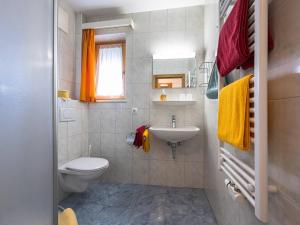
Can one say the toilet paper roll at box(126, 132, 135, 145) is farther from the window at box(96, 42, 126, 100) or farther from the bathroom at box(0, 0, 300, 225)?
the window at box(96, 42, 126, 100)

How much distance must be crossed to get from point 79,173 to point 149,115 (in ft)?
3.74

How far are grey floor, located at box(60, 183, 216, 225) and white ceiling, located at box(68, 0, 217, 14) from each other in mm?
2511

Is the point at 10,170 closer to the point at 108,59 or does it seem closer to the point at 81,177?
the point at 81,177

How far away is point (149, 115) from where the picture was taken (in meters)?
2.34

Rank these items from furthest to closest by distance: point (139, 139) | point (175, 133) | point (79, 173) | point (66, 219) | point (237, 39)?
point (139, 139) → point (175, 133) → point (79, 173) → point (66, 219) → point (237, 39)

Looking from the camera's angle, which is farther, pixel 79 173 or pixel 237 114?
pixel 79 173

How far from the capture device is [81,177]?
173 cm

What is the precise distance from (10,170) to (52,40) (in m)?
0.66

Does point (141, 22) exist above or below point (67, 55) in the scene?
above

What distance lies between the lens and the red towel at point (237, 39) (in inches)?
29.0

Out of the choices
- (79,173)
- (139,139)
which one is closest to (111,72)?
(139,139)

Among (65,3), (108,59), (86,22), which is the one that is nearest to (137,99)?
(108,59)

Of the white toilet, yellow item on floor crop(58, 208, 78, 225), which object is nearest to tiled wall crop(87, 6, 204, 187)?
the white toilet

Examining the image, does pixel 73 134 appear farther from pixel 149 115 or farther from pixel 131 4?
pixel 131 4
